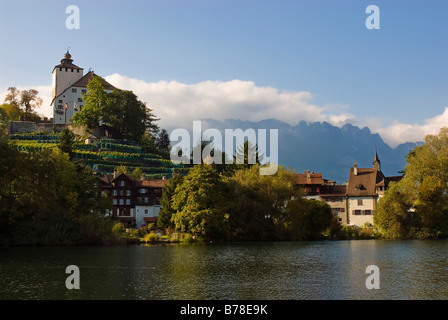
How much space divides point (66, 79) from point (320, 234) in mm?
96228

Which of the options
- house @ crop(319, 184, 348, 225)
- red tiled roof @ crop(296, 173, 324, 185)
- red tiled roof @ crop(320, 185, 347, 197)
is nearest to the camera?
house @ crop(319, 184, 348, 225)

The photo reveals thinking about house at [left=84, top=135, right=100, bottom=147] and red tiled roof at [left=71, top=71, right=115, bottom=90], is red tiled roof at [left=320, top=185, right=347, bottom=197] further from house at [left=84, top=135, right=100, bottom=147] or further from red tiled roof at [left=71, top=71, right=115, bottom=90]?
red tiled roof at [left=71, top=71, right=115, bottom=90]

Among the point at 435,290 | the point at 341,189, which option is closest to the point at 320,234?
the point at 341,189

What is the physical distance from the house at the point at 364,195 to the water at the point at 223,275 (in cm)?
3962

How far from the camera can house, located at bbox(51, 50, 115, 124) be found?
438 ft

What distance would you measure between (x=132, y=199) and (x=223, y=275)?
58880 millimetres

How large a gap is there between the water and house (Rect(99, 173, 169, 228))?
1581 inches

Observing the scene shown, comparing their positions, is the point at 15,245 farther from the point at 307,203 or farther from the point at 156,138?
the point at 156,138

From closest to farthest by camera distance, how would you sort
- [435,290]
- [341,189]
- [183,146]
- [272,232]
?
[435,290] < [272,232] < [341,189] < [183,146]

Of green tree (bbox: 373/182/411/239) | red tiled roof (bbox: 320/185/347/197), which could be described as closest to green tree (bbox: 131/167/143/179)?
red tiled roof (bbox: 320/185/347/197)

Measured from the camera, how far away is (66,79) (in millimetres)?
143875

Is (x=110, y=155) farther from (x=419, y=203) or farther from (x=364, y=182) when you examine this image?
(x=419, y=203)

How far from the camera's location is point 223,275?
116 feet

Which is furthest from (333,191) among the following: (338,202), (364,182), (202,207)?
(202,207)
